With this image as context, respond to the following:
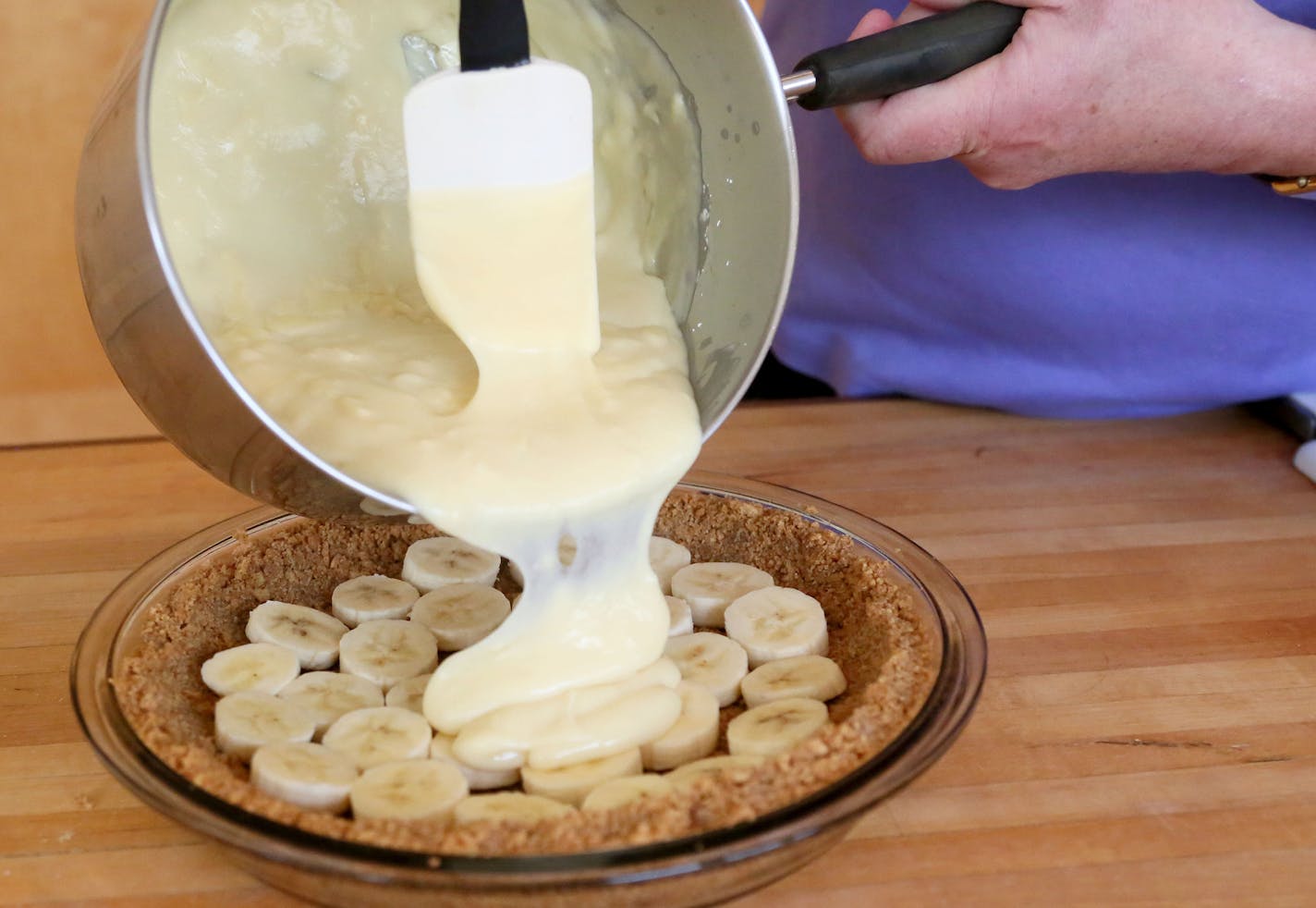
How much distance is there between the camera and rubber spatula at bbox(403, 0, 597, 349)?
0.95 m

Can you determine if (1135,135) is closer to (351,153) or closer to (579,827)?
(351,153)

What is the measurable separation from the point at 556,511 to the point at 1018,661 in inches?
18.1

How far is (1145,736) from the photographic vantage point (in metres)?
1.07

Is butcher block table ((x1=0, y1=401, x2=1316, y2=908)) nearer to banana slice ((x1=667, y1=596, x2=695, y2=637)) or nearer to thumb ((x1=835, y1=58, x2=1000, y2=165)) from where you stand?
banana slice ((x1=667, y1=596, x2=695, y2=637))

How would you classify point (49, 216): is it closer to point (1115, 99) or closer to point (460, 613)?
point (460, 613)

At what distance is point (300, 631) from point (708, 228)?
1.70 feet

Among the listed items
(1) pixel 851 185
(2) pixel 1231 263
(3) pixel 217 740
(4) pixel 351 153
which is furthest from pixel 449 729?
(2) pixel 1231 263

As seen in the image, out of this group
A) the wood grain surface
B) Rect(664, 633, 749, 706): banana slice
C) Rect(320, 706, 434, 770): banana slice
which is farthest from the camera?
the wood grain surface

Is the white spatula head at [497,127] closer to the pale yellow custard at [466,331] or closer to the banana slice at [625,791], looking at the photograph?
the pale yellow custard at [466,331]

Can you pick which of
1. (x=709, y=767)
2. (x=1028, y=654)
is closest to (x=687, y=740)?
(x=709, y=767)

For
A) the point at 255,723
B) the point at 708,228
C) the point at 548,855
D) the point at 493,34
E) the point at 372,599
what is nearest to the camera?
the point at 548,855

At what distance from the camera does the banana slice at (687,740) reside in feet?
3.39

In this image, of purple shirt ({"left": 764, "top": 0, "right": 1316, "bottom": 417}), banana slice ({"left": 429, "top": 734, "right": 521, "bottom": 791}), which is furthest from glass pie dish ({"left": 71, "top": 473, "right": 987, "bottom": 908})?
purple shirt ({"left": 764, "top": 0, "right": 1316, "bottom": 417})

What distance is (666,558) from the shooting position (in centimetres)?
134
